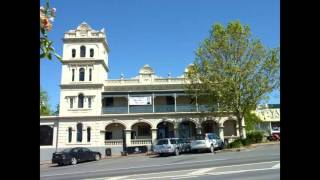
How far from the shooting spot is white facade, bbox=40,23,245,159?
50406mm

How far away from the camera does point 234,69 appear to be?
135 feet

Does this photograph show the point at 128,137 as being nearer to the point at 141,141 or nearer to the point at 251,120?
the point at 141,141

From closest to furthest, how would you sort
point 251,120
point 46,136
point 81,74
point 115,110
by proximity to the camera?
point 46,136
point 115,110
point 81,74
point 251,120

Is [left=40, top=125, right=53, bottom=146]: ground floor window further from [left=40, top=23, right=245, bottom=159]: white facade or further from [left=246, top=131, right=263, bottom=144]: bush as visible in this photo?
[left=246, top=131, right=263, bottom=144]: bush

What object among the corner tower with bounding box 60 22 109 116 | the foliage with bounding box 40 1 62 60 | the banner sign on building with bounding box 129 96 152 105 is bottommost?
the foliage with bounding box 40 1 62 60

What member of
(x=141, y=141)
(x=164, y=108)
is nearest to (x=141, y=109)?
(x=164, y=108)

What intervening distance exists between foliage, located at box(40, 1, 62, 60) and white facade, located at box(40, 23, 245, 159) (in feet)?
151

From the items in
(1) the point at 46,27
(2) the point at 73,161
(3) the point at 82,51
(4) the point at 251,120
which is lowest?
(2) the point at 73,161

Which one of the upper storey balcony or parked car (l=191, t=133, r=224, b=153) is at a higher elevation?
the upper storey balcony

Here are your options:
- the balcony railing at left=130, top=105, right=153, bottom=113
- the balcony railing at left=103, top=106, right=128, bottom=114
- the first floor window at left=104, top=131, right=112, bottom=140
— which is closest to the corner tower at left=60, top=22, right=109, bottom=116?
the balcony railing at left=103, top=106, right=128, bottom=114

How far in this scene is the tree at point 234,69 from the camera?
4091 centimetres

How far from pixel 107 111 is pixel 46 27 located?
48.8m

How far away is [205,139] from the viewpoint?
36.8 metres

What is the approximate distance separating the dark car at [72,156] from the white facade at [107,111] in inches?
415
